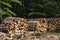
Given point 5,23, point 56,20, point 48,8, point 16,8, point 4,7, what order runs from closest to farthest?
point 5,23 < point 56,20 < point 4,7 < point 48,8 < point 16,8

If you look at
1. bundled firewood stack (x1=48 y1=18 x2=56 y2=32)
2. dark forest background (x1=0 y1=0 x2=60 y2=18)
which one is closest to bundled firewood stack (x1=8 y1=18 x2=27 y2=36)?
bundled firewood stack (x1=48 y1=18 x2=56 y2=32)

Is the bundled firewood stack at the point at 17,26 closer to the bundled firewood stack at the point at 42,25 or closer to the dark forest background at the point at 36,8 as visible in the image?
the bundled firewood stack at the point at 42,25

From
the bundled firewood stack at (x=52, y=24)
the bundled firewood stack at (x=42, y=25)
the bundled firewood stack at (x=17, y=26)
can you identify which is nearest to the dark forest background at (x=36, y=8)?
the bundled firewood stack at (x=52, y=24)

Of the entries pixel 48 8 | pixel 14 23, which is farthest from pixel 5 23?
pixel 48 8

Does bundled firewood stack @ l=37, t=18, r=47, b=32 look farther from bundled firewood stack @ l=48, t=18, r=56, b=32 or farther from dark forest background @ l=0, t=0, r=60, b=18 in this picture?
dark forest background @ l=0, t=0, r=60, b=18

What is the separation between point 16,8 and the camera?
10492mm

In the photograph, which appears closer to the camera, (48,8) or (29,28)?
(29,28)

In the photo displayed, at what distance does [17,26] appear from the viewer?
297 inches

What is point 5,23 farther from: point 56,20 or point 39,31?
point 56,20

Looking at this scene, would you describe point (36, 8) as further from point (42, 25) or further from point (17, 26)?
point (17, 26)

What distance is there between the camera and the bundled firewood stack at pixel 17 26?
7.42 metres

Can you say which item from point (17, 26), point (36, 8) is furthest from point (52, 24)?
point (36, 8)

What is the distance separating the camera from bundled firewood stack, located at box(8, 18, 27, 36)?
742 cm

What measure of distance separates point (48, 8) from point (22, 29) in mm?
2702
